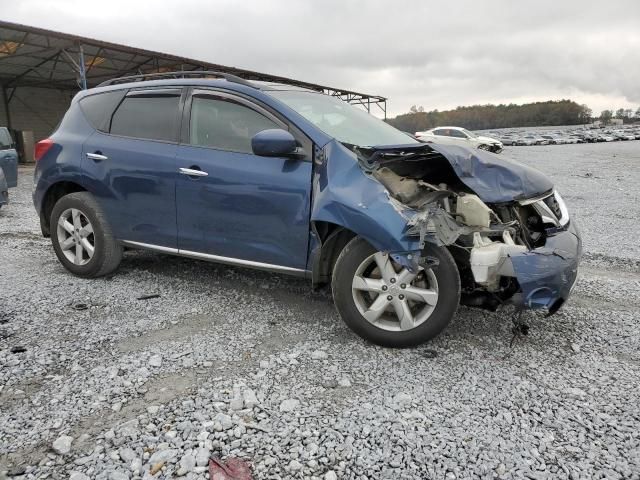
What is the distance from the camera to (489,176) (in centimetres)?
300

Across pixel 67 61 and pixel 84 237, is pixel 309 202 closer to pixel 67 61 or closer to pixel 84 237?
pixel 84 237

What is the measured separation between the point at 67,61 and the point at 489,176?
20863 mm

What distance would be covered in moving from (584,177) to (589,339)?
12.6m

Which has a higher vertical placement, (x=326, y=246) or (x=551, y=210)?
(x=551, y=210)

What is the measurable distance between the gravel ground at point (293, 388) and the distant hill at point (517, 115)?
84.3m

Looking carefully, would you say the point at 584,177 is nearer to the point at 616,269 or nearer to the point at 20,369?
the point at 616,269

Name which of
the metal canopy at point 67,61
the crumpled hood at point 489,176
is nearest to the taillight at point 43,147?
the crumpled hood at point 489,176

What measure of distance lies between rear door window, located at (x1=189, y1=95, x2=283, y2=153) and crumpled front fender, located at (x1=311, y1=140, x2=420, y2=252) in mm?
674

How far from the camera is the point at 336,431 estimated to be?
7.54 ft

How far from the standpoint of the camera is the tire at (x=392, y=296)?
294 cm

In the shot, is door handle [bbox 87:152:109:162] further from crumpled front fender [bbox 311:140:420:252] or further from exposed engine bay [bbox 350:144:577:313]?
exposed engine bay [bbox 350:144:577:313]

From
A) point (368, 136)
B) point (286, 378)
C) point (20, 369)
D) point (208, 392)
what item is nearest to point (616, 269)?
point (368, 136)

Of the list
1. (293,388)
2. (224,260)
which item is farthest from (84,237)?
(293,388)

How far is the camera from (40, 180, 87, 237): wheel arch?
4.59 metres
